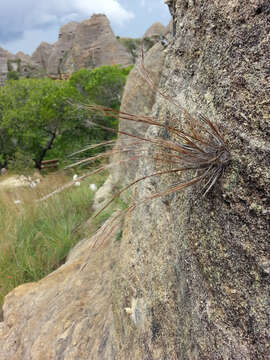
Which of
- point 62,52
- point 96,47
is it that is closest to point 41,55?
point 62,52

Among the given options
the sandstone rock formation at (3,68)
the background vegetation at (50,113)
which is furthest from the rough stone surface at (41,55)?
the background vegetation at (50,113)

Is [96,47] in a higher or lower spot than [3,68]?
higher

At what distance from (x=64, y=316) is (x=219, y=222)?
167 centimetres

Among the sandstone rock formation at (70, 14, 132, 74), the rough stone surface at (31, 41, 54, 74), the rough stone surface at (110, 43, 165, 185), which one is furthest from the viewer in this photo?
the rough stone surface at (31, 41, 54, 74)

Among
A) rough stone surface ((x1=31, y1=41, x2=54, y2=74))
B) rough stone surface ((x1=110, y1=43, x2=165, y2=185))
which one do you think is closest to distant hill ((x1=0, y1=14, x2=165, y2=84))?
rough stone surface ((x1=31, y1=41, x2=54, y2=74))

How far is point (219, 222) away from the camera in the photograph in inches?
38.6

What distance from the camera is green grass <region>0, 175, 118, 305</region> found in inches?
150

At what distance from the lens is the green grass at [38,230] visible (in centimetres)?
381

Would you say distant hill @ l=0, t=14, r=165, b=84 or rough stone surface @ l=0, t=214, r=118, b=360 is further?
distant hill @ l=0, t=14, r=165, b=84

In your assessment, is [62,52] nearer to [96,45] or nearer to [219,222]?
[96,45]

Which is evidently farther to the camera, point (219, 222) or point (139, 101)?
point (139, 101)

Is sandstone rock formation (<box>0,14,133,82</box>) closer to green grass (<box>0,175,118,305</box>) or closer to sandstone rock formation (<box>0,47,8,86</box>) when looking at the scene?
sandstone rock formation (<box>0,47,8,86</box>)

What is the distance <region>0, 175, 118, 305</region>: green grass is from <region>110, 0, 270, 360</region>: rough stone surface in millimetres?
2067

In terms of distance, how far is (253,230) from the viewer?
2.85 ft
